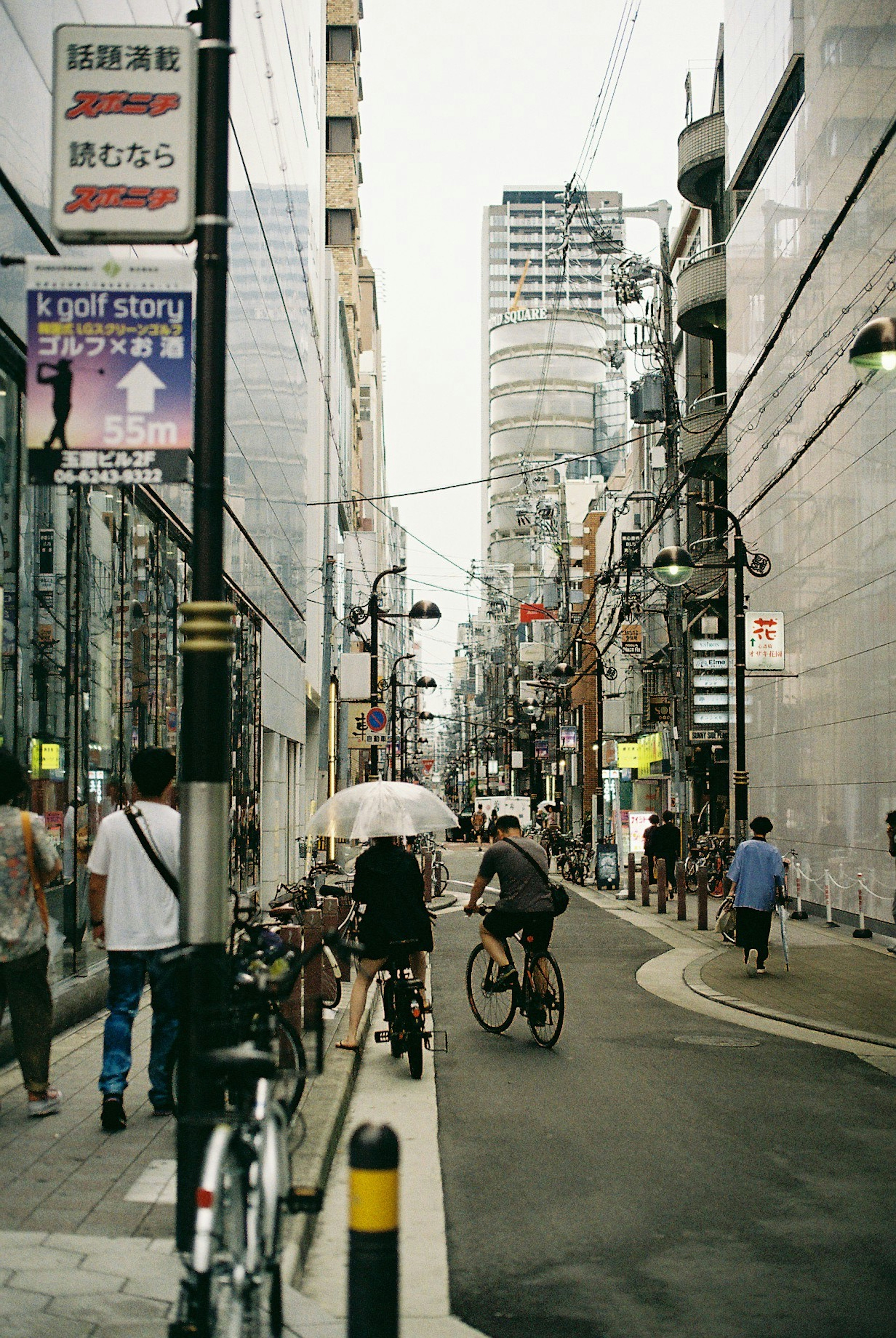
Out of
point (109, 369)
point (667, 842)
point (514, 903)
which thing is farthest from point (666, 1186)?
point (667, 842)

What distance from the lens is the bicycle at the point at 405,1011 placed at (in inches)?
419

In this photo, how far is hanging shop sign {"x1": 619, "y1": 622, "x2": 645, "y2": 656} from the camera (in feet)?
170

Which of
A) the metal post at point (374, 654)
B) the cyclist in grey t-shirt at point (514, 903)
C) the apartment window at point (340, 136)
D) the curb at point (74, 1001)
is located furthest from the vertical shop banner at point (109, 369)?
the apartment window at point (340, 136)

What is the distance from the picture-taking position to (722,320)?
39688 mm

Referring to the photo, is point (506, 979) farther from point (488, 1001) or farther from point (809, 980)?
point (809, 980)

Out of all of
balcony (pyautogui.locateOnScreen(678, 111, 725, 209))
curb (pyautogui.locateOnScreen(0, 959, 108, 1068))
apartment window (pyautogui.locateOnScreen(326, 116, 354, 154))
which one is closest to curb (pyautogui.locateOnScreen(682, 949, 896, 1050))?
curb (pyautogui.locateOnScreen(0, 959, 108, 1068))

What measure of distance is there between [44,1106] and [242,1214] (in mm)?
4116

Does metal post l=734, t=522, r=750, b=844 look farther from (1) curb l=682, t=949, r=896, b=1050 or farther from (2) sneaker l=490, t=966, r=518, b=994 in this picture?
(2) sneaker l=490, t=966, r=518, b=994

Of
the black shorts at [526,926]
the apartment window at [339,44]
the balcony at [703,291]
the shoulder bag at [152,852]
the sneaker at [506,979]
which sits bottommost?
the sneaker at [506,979]

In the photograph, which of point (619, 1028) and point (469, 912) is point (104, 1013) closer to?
point (469, 912)

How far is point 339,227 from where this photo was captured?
72750 mm

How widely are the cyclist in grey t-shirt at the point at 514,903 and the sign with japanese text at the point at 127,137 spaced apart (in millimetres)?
7515

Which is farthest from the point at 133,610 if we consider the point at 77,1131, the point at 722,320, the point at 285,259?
the point at 722,320

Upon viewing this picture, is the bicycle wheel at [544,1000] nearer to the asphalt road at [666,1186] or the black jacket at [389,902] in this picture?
the asphalt road at [666,1186]
